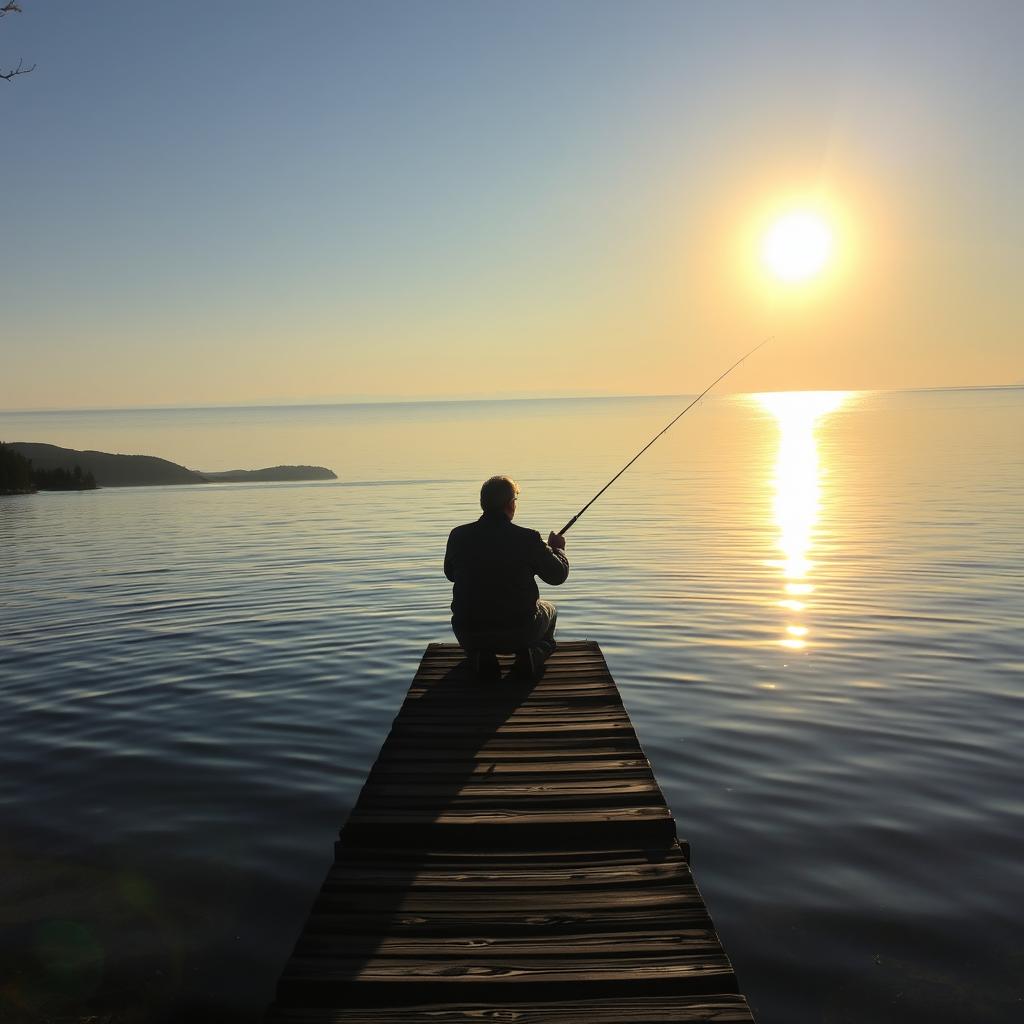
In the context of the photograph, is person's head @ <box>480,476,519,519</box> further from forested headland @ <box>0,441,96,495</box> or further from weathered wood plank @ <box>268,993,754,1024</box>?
forested headland @ <box>0,441,96,495</box>

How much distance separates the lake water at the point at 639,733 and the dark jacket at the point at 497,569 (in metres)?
1.82

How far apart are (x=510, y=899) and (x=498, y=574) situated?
4.08 meters

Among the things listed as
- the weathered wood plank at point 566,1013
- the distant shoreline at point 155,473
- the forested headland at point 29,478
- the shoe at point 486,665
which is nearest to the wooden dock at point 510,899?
the weathered wood plank at point 566,1013

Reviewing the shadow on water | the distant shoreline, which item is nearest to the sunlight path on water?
the shadow on water

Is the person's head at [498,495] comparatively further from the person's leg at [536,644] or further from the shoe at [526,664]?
the shoe at [526,664]

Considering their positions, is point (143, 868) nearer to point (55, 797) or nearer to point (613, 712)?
point (55, 797)

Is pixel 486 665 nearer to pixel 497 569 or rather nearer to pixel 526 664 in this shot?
pixel 526 664

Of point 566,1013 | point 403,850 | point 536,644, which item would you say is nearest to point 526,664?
point 536,644

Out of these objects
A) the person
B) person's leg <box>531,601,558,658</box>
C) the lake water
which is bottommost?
the lake water

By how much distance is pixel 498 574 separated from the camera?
8.59 m

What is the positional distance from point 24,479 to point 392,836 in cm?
4692

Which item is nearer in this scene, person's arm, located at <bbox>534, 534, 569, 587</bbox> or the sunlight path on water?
person's arm, located at <bbox>534, 534, 569, 587</bbox>

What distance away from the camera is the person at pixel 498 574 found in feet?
27.9

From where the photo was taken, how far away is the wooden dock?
12.9 feet
